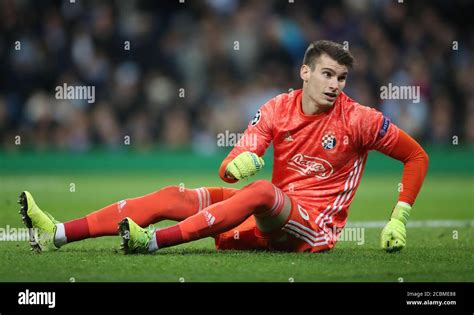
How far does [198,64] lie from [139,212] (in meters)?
11.7

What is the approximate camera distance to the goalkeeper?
23.1 ft

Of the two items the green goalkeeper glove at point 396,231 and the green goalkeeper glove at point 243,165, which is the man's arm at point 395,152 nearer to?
the green goalkeeper glove at point 396,231

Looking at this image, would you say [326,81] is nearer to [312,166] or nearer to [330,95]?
[330,95]

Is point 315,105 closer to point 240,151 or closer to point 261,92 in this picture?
point 240,151

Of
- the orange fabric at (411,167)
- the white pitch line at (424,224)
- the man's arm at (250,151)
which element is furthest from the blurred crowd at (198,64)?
the man's arm at (250,151)

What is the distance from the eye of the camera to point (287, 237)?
7148mm

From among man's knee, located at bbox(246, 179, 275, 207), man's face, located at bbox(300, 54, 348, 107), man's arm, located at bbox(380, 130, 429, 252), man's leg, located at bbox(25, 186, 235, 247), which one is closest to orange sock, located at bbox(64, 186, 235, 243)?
man's leg, located at bbox(25, 186, 235, 247)

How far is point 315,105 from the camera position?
724cm

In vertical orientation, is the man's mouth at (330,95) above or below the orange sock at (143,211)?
above

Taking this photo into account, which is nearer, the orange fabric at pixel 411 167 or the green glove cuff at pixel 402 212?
the green glove cuff at pixel 402 212

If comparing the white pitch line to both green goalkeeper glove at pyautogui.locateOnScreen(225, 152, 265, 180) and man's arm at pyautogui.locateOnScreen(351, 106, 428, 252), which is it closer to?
man's arm at pyautogui.locateOnScreen(351, 106, 428, 252)

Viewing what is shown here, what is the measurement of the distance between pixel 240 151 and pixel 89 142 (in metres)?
11.3

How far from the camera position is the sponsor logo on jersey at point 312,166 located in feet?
23.7
